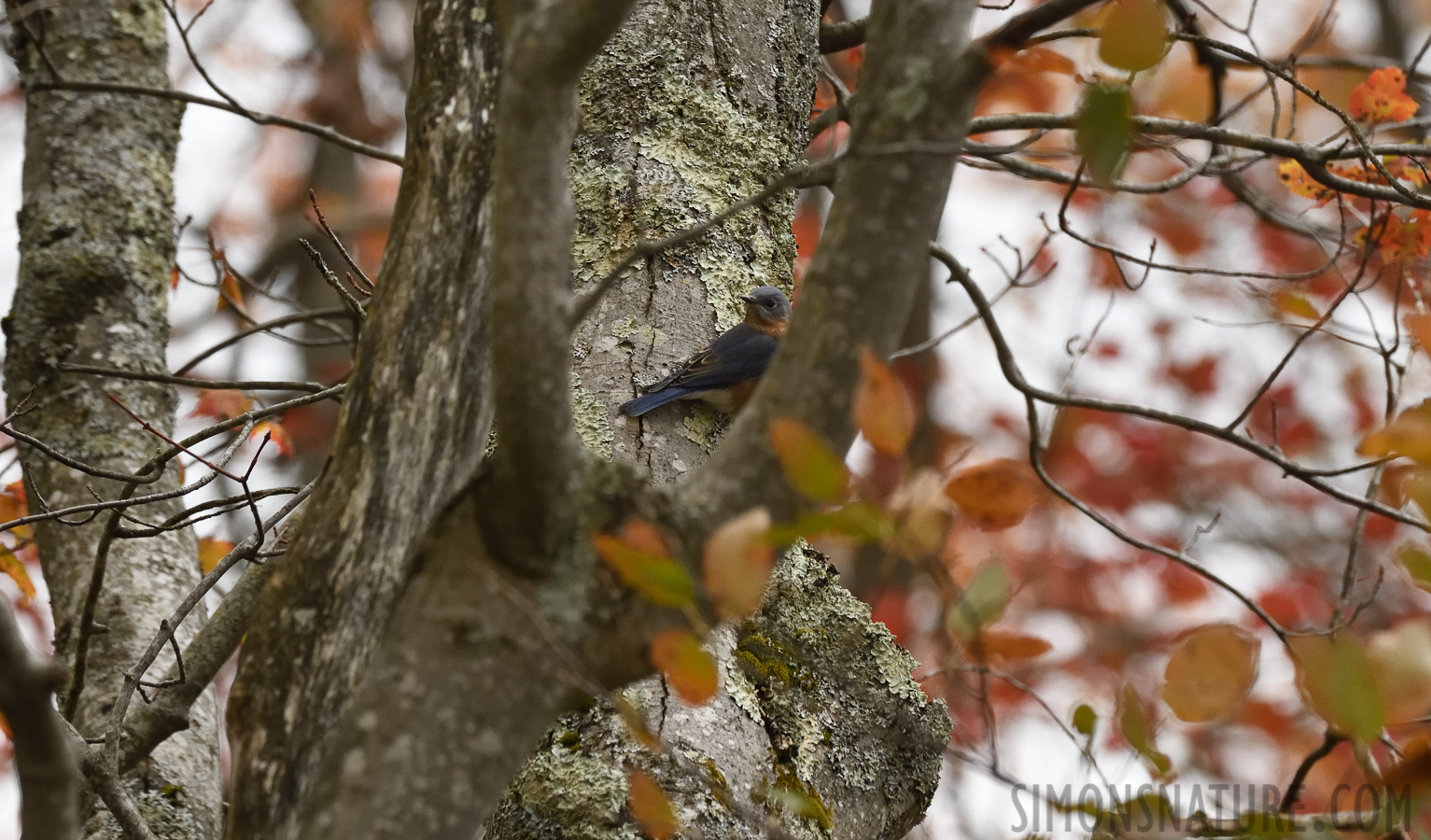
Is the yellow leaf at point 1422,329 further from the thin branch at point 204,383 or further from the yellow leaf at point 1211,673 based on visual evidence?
the thin branch at point 204,383

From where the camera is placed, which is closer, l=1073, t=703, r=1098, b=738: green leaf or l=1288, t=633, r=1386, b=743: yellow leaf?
l=1288, t=633, r=1386, b=743: yellow leaf

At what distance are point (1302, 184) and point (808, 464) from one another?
91.4 inches

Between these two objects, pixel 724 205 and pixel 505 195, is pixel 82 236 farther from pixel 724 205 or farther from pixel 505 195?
pixel 505 195

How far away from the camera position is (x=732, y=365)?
8.41 ft

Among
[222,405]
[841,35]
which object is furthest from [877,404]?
[222,405]

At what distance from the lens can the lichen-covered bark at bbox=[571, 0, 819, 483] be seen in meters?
2.12

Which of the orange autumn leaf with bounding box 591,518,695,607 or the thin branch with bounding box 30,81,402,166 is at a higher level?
the thin branch with bounding box 30,81,402,166

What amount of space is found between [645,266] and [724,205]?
248 millimetres

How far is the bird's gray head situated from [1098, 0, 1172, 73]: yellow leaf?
118 centimetres

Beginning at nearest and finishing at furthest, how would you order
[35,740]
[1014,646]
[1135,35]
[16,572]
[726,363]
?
[35,740], [1135,35], [1014,646], [726,363], [16,572]

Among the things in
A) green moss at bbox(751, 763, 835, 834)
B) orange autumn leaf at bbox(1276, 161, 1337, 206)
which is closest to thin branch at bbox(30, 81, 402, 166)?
green moss at bbox(751, 763, 835, 834)

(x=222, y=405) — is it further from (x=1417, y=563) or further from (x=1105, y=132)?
(x=1417, y=563)

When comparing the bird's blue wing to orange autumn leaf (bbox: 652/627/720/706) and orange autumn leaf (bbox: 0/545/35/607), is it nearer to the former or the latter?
orange autumn leaf (bbox: 652/627/720/706)

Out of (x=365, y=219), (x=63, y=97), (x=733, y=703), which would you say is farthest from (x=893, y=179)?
(x=365, y=219)
